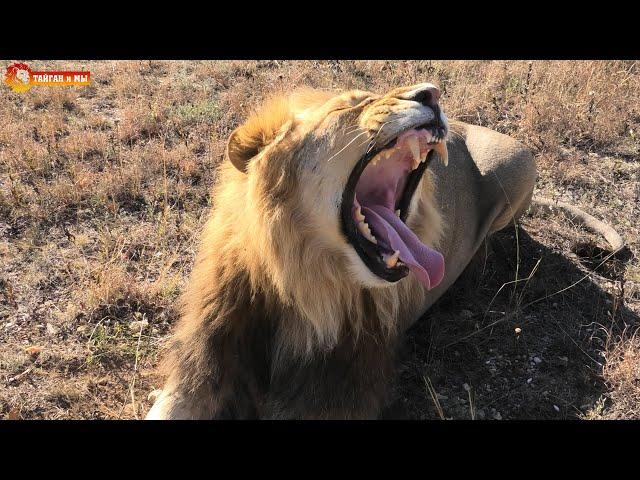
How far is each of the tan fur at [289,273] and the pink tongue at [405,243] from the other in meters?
0.18

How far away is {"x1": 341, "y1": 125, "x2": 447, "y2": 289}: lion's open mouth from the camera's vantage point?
121 inches

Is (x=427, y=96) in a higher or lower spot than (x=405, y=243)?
higher

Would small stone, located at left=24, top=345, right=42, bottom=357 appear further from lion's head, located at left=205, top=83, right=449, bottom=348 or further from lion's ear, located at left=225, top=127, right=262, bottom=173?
lion's ear, located at left=225, top=127, right=262, bottom=173

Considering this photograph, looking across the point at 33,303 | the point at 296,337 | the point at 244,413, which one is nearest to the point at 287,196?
the point at 296,337

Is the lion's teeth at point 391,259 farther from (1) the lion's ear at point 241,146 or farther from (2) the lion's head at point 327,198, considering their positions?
(1) the lion's ear at point 241,146

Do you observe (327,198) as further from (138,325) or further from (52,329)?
(52,329)

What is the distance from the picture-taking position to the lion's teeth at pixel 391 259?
312 centimetres

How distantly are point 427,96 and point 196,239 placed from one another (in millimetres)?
2888

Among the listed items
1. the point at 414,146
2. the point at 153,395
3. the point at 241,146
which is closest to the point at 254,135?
the point at 241,146

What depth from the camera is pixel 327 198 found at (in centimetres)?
306

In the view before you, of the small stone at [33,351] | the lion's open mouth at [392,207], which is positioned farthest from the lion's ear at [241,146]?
the small stone at [33,351]

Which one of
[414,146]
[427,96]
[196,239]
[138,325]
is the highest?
[427,96]

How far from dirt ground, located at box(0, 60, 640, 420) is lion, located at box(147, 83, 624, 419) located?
71cm

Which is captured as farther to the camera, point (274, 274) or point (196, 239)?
point (196, 239)
